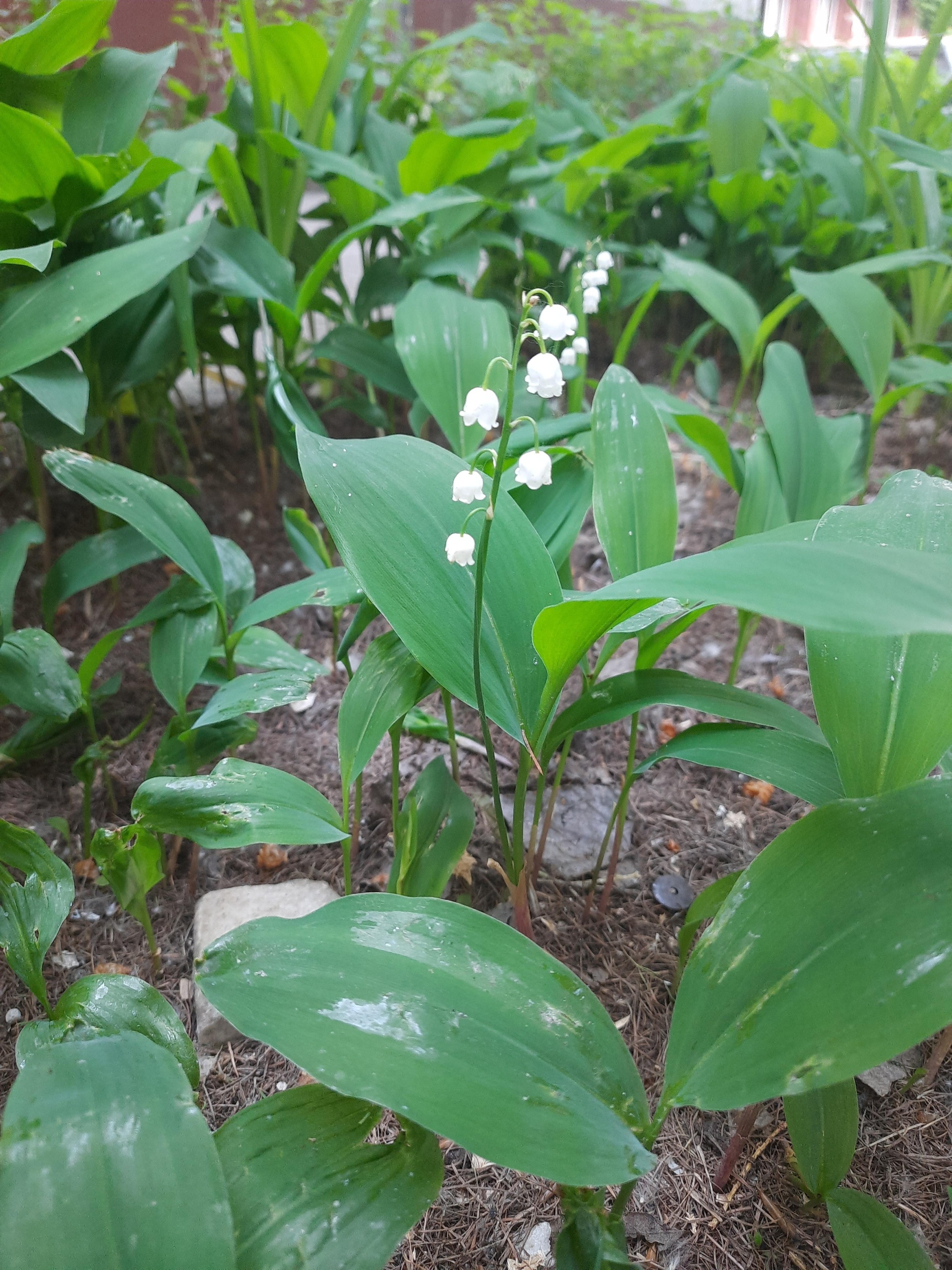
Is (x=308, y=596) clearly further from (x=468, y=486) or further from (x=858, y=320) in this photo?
(x=858, y=320)

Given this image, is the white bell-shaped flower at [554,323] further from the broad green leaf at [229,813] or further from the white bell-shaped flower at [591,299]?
the white bell-shaped flower at [591,299]

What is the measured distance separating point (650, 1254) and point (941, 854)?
19.1 inches

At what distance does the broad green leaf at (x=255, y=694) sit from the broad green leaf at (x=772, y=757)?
1.38 feet

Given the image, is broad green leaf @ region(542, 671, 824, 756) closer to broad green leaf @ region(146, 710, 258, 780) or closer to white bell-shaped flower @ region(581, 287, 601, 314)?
broad green leaf @ region(146, 710, 258, 780)

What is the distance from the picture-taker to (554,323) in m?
0.57

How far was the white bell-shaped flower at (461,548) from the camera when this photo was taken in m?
0.58

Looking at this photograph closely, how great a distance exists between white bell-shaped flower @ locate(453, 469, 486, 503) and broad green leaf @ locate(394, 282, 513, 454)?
0.62 metres

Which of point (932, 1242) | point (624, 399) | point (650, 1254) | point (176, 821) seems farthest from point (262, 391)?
point (932, 1242)

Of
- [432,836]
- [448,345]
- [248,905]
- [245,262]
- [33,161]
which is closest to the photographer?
[432,836]

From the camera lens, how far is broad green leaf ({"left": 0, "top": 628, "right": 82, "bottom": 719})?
38.4 inches

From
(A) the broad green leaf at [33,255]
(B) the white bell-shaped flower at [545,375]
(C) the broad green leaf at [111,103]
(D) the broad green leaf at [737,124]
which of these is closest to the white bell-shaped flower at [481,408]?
(B) the white bell-shaped flower at [545,375]

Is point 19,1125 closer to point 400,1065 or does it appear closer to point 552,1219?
point 400,1065

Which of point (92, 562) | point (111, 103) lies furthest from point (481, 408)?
point (111, 103)

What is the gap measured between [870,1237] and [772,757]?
402 mm
